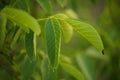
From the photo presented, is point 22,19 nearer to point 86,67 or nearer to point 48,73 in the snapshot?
point 48,73

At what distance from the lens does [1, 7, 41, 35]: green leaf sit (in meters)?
0.92

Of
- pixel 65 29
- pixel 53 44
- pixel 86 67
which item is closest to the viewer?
pixel 53 44

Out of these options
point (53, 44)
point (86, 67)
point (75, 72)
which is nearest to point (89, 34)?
point (53, 44)

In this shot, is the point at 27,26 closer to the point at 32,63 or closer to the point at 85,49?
the point at 32,63

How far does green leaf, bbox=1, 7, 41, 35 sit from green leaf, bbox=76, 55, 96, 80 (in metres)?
0.78

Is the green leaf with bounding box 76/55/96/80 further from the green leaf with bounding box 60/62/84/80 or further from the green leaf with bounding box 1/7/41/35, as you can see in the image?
the green leaf with bounding box 1/7/41/35

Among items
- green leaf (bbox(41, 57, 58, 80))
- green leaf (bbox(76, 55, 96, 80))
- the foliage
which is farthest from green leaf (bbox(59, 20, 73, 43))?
green leaf (bbox(76, 55, 96, 80))

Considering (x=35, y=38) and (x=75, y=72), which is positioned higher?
(x=35, y=38)

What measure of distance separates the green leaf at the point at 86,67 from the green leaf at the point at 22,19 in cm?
78

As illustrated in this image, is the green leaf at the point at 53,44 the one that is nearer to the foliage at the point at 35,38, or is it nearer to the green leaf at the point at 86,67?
the foliage at the point at 35,38

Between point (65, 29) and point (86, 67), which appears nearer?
point (65, 29)

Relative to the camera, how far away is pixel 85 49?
201cm

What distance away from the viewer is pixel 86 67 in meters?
1.73

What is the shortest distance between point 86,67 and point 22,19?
0.84m
